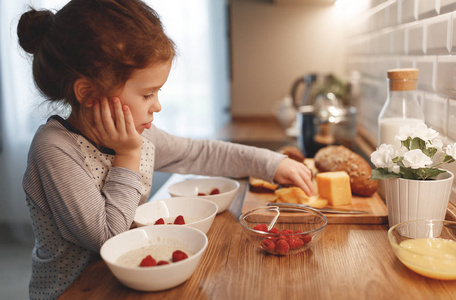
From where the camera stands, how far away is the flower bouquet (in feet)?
2.81

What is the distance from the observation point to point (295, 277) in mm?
757

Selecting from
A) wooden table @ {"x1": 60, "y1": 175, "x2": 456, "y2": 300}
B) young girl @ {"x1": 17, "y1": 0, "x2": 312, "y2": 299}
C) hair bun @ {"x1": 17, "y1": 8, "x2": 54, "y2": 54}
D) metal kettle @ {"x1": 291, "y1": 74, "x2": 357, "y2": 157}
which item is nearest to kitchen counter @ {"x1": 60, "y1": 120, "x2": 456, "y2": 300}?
wooden table @ {"x1": 60, "y1": 175, "x2": 456, "y2": 300}

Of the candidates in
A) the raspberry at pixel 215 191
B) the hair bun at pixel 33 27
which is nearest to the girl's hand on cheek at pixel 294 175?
the raspberry at pixel 215 191

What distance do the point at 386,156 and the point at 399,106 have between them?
334mm

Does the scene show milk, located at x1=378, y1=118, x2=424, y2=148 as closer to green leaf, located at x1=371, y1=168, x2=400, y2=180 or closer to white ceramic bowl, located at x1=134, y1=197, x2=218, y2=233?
green leaf, located at x1=371, y1=168, x2=400, y2=180

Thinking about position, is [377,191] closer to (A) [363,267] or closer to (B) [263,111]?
(A) [363,267]

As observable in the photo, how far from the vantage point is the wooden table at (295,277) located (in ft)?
2.30

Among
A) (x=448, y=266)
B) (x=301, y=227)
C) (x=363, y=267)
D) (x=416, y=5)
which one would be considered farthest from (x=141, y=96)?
(x=416, y=5)

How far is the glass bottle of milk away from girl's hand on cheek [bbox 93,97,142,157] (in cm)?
66

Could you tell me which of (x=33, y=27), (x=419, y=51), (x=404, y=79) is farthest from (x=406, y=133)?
(x=33, y=27)

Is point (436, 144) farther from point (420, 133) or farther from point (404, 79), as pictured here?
point (404, 79)

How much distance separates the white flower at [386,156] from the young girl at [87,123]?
489 millimetres

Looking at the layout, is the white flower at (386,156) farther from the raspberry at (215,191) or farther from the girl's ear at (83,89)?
the girl's ear at (83,89)

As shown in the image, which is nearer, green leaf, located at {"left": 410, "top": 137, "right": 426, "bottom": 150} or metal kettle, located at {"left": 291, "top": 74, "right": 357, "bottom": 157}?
green leaf, located at {"left": 410, "top": 137, "right": 426, "bottom": 150}
